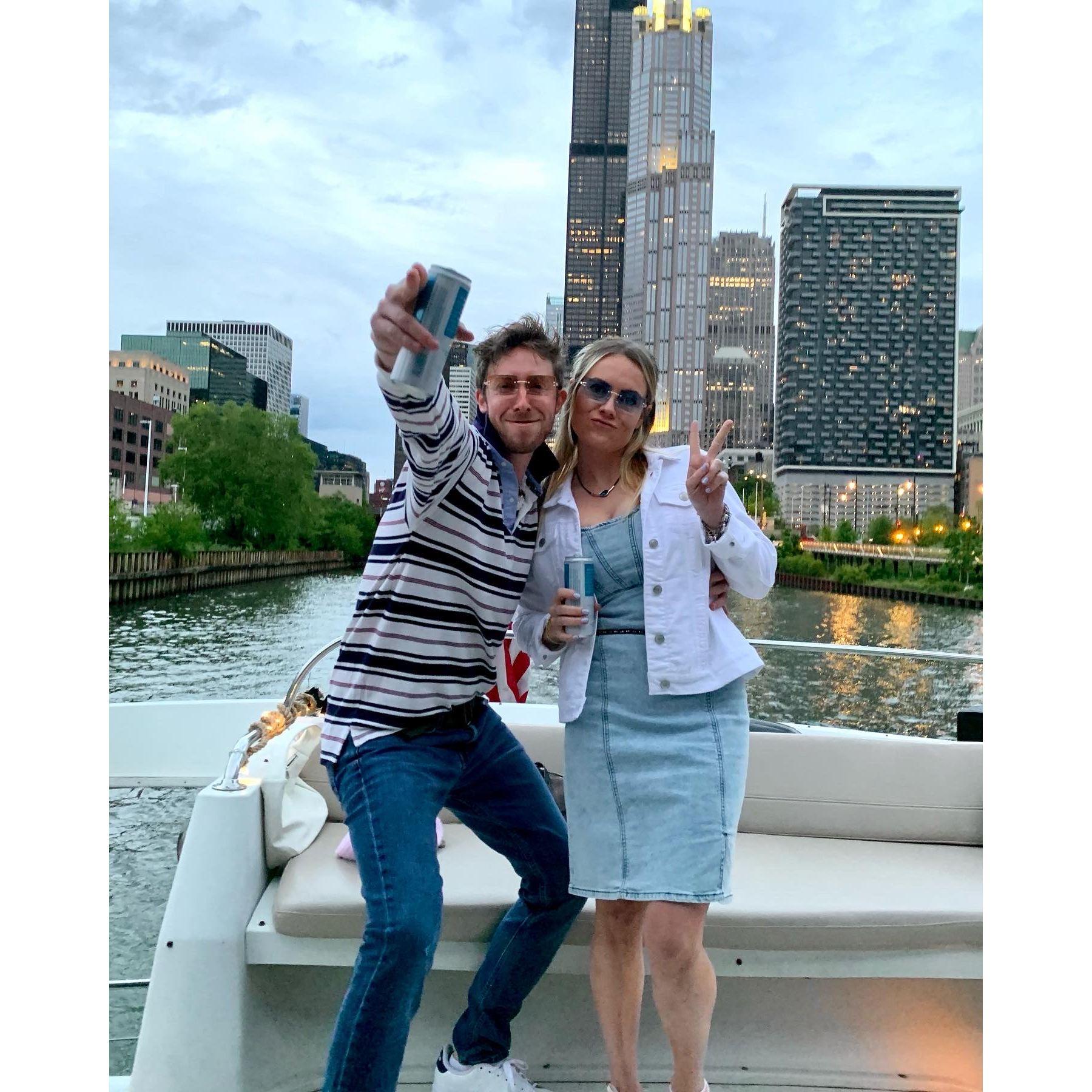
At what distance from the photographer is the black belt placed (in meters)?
1.43

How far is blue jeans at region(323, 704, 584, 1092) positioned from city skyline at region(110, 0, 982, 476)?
92.4 meters

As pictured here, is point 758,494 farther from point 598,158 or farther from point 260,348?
point 260,348

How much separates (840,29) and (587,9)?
33875 millimetres

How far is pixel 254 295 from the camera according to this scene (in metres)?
123

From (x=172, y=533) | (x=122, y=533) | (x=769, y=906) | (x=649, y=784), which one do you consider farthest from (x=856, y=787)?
(x=172, y=533)

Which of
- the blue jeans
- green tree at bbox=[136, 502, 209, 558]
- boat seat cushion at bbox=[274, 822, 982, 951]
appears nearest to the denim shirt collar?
the blue jeans

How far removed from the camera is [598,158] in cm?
10288

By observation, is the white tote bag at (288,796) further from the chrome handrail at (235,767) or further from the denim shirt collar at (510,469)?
the denim shirt collar at (510,469)

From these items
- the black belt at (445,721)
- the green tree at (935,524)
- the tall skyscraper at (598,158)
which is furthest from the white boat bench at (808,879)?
the tall skyscraper at (598,158)

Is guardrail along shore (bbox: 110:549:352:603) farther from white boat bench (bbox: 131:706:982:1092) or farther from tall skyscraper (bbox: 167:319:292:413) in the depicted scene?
tall skyscraper (bbox: 167:319:292:413)

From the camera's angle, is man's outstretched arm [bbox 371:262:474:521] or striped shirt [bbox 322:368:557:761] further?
striped shirt [bbox 322:368:557:761]

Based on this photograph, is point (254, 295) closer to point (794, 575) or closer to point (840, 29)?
point (840, 29)

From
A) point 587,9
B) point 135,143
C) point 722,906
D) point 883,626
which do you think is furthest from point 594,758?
point 587,9

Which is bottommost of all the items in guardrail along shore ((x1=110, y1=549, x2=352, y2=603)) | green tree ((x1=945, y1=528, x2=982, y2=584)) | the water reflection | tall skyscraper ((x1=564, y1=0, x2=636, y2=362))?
the water reflection
